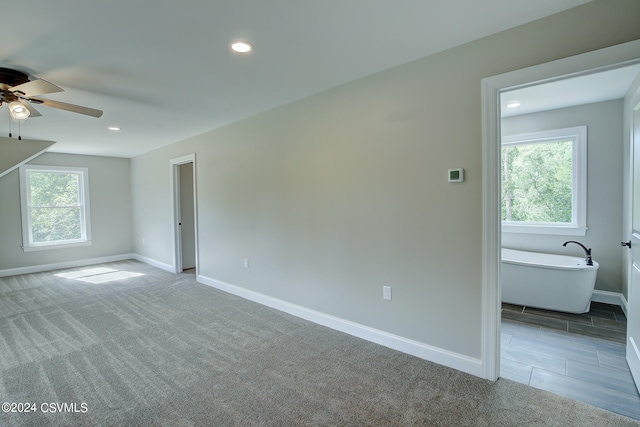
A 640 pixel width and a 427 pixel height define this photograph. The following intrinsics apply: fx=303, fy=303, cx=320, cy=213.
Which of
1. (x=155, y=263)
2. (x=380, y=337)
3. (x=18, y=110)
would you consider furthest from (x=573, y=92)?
(x=155, y=263)

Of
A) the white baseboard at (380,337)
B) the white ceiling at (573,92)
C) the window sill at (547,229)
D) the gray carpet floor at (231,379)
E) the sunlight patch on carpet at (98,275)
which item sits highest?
the white ceiling at (573,92)

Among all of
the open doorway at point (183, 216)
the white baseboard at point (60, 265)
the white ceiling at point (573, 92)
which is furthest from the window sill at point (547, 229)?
the white baseboard at point (60, 265)

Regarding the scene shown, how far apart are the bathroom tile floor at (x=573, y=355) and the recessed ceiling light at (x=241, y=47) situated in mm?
3044

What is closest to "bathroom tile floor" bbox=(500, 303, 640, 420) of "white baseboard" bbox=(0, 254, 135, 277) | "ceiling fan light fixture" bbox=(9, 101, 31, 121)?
"ceiling fan light fixture" bbox=(9, 101, 31, 121)

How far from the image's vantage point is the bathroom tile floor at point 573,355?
2.05 m

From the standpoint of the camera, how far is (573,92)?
3418mm

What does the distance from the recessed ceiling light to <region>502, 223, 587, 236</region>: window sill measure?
13.9 feet

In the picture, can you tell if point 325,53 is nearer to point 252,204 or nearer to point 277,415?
point 252,204

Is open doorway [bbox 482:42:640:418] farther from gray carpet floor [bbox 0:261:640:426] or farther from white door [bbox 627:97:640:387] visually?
white door [bbox 627:97:640:387]

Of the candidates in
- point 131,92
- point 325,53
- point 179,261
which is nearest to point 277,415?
point 325,53

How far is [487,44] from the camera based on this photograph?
6.95 ft

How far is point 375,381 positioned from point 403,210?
4.37ft

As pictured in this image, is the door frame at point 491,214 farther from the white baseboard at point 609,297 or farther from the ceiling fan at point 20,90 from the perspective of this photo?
the ceiling fan at point 20,90

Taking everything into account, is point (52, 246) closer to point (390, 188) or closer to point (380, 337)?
point (380, 337)
